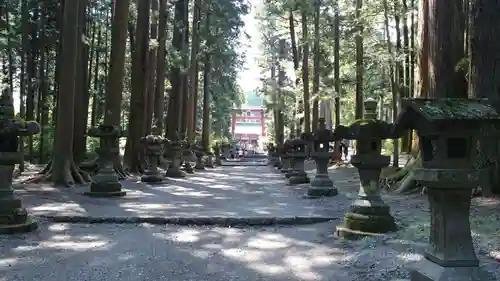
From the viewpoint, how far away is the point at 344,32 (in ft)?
83.2

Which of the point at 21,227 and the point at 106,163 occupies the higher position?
the point at 106,163

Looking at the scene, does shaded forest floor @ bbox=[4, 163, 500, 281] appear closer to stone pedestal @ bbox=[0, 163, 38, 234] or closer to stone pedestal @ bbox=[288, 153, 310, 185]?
stone pedestal @ bbox=[0, 163, 38, 234]

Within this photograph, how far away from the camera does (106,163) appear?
37.4 ft

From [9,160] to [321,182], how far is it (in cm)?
748

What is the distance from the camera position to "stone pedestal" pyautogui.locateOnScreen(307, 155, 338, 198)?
38.9 feet

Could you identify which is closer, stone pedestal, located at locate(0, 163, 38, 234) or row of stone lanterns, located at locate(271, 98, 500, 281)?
row of stone lanterns, located at locate(271, 98, 500, 281)

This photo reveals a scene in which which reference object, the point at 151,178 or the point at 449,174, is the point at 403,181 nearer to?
the point at 449,174

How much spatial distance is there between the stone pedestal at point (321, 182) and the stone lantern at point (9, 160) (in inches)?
271

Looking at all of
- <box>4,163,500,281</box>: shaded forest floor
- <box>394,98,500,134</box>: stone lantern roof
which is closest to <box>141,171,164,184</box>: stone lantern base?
<box>4,163,500,281</box>: shaded forest floor

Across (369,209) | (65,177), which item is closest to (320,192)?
(369,209)

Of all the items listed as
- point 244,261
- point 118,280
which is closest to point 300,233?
point 244,261

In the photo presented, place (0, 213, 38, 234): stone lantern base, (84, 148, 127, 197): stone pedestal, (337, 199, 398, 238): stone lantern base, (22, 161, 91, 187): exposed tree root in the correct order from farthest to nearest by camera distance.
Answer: (22, 161, 91, 187): exposed tree root → (84, 148, 127, 197): stone pedestal → (337, 199, 398, 238): stone lantern base → (0, 213, 38, 234): stone lantern base

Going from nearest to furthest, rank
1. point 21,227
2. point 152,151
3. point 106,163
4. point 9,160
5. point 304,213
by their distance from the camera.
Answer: point 9,160, point 21,227, point 304,213, point 106,163, point 152,151

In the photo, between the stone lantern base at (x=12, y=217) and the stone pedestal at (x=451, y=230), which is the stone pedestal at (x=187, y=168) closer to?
the stone lantern base at (x=12, y=217)
